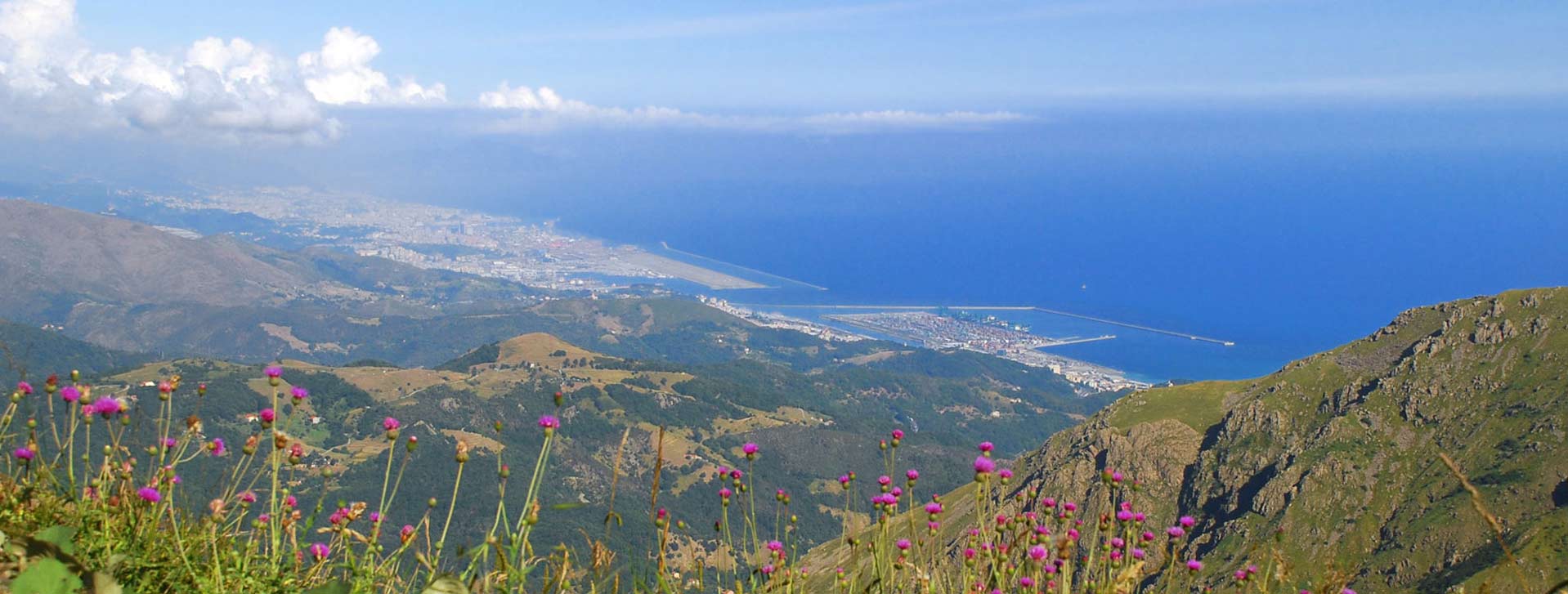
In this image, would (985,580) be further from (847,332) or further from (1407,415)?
(847,332)

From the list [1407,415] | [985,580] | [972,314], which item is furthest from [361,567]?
[972,314]

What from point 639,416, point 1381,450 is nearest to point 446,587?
point 1381,450

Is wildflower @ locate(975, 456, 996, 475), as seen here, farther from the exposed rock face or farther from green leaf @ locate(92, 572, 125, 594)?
the exposed rock face

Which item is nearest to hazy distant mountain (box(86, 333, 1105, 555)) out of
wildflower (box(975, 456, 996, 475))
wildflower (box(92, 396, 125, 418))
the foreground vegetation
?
the foreground vegetation

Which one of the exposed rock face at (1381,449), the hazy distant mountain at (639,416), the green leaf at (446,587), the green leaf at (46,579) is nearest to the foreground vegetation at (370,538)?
the green leaf at (446,587)

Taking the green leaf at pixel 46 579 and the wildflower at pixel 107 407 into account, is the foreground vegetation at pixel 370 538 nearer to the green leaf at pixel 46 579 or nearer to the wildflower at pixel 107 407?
the wildflower at pixel 107 407
